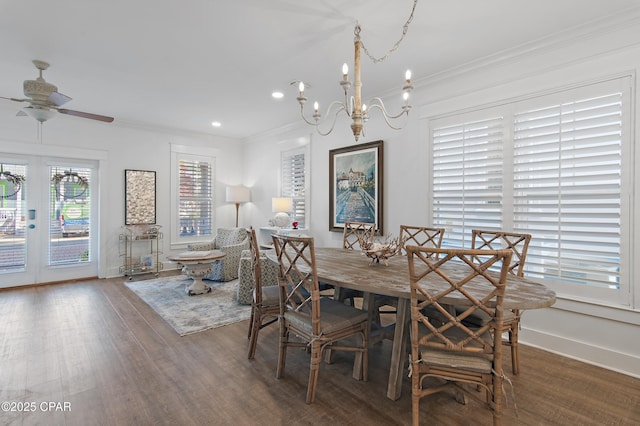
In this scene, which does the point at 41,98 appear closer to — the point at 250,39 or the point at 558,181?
the point at 250,39

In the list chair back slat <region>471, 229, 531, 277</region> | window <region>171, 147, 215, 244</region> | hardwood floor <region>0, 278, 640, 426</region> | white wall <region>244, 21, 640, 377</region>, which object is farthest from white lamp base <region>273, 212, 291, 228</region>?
chair back slat <region>471, 229, 531, 277</region>

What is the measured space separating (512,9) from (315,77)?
195cm

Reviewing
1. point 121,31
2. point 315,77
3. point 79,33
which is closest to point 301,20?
point 315,77

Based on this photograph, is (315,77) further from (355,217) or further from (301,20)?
(355,217)

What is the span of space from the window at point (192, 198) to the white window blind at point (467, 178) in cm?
479

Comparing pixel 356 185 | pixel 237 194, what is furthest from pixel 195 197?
pixel 356 185

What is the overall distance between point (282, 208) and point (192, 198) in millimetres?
2219

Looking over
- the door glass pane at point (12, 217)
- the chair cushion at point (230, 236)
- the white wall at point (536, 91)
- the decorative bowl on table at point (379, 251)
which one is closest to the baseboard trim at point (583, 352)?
the white wall at point (536, 91)

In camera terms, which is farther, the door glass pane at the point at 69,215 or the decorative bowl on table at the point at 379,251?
the door glass pane at the point at 69,215

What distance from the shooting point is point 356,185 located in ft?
14.8

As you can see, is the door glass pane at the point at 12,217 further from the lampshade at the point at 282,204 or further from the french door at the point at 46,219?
the lampshade at the point at 282,204

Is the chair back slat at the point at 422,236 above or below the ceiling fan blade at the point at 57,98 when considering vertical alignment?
below

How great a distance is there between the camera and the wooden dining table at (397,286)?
66.1 inches

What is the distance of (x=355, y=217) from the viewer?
14.9 ft
